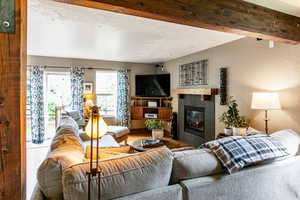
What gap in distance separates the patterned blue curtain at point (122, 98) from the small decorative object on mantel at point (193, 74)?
5.99 ft

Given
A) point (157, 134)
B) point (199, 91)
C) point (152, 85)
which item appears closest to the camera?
point (157, 134)

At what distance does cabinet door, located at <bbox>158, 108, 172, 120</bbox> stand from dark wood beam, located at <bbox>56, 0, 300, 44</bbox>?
3.93 meters

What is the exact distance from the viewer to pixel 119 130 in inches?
171

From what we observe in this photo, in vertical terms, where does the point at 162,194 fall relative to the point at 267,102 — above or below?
below

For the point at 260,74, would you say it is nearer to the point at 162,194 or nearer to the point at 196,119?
the point at 196,119

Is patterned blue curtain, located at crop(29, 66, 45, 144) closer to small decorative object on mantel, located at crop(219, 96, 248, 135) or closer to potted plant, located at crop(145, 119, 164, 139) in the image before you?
potted plant, located at crop(145, 119, 164, 139)

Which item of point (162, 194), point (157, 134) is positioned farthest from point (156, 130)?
point (162, 194)

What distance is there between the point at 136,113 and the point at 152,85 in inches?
42.3

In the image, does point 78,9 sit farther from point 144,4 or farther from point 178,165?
point 178,165

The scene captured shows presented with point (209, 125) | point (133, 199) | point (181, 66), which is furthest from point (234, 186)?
point (181, 66)

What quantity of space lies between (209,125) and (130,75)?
318cm

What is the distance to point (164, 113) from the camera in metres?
6.07

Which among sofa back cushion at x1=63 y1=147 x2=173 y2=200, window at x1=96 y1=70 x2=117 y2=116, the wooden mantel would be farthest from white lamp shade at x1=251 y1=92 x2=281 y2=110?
window at x1=96 y1=70 x2=117 y2=116

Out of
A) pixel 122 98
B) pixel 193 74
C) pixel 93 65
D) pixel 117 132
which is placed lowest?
pixel 117 132
